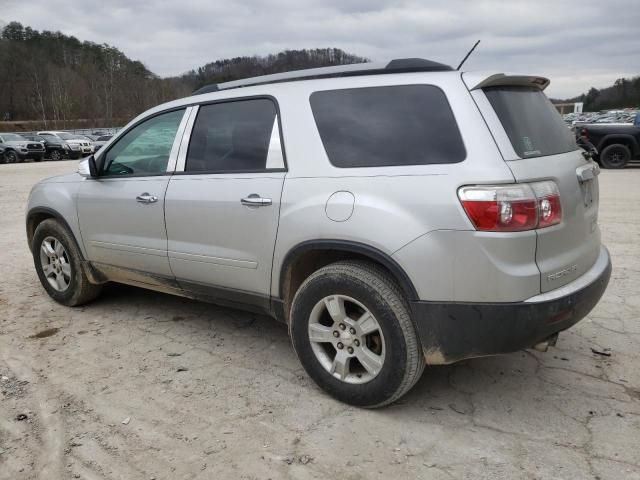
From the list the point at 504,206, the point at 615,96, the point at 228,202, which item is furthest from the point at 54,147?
the point at 615,96

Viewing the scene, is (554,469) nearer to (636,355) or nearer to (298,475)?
(298,475)

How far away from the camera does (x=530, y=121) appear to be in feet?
9.30

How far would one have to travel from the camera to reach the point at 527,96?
2965mm

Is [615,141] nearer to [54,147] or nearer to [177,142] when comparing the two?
[177,142]

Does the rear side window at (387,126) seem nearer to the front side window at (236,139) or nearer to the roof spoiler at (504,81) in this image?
the roof spoiler at (504,81)

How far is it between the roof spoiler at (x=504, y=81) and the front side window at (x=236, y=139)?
1144mm

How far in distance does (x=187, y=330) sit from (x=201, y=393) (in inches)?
41.9

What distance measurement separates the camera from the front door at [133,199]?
3775mm

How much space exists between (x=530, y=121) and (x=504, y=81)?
0.26 meters

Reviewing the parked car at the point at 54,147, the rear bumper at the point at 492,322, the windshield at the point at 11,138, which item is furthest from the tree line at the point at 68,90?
the rear bumper at the point at 492,322

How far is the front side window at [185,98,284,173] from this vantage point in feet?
10.6

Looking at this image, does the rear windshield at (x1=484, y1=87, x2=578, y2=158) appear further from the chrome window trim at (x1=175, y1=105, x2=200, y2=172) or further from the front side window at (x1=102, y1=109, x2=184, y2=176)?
the front side window at (x1=102, y1=109, x2=184, y2=176)

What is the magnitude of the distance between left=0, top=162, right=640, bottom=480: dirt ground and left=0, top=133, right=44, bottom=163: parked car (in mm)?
26516

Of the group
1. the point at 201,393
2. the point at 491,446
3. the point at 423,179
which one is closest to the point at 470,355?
the point at 491,446
